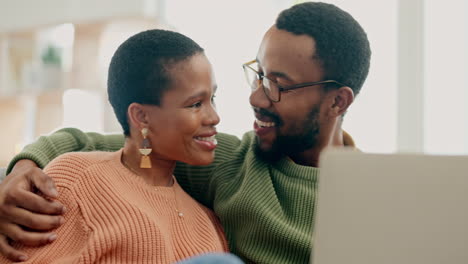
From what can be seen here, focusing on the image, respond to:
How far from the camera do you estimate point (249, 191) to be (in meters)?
1.46

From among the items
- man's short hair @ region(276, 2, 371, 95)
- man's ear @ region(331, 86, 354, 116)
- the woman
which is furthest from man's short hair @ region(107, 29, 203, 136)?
man's ear @ region(331, 86, 354, 116)

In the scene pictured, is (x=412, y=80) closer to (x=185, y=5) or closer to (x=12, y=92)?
(x=185, y=5)

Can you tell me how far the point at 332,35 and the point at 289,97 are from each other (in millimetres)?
211

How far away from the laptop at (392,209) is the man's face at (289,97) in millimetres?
845

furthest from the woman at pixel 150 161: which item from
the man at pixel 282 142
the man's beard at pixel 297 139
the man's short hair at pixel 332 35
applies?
the man's short hair at pixel 332 35

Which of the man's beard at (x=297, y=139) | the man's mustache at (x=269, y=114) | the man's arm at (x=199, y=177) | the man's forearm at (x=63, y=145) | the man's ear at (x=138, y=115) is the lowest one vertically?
the man's arm at (x=199, y=177)

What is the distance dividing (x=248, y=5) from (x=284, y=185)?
210cm

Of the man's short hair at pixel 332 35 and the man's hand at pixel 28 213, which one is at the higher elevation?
the man's short hair at pixel 332 35

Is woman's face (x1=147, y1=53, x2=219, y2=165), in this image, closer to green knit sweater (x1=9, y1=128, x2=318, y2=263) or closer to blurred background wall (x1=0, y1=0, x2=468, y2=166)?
green knit sweater (x1=9, y1=128, x2=318, y2=263)

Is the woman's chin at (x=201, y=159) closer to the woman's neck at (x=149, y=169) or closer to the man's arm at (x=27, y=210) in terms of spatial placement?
the woman's neck at (x=149, y=169)

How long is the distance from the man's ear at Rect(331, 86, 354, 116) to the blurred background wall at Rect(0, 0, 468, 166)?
1.34 meters

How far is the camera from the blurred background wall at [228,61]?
290cm

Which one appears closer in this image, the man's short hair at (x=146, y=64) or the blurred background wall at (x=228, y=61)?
the man's short hair at (x=146, y=64)

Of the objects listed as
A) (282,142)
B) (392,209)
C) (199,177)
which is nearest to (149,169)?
(199,177)
